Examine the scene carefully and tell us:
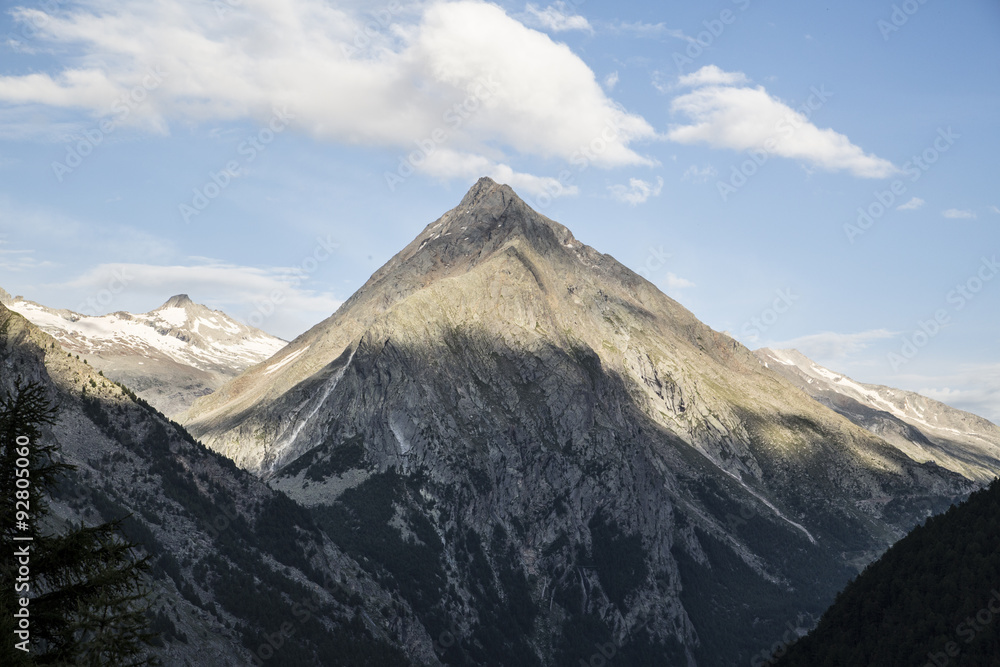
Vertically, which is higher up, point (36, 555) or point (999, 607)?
point (36, 555)

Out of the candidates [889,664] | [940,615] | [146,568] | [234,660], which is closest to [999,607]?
[940,615]

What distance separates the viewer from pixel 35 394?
34.6 metres

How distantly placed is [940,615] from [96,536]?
8376 inches

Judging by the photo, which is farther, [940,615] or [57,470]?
[940,615]

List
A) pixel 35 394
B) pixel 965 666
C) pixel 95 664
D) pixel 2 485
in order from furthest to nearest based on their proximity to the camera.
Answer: pixel 965 666 → pixel 35 394 → pixel 2 485 → pixel 95 664

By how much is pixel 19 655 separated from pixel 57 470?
683 cm

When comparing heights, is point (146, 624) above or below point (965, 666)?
above

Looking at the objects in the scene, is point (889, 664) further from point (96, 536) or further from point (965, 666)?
point (96, 536)

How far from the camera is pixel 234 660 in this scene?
19925 cm

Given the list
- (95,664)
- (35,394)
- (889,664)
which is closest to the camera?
(95,664)

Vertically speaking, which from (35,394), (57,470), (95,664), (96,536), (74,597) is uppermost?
(35,394)

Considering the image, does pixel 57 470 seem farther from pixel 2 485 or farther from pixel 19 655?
pixel 19 655

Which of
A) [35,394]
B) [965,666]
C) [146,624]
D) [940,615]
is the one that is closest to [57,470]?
[35,394]

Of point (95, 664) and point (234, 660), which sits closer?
point (95, 664)
